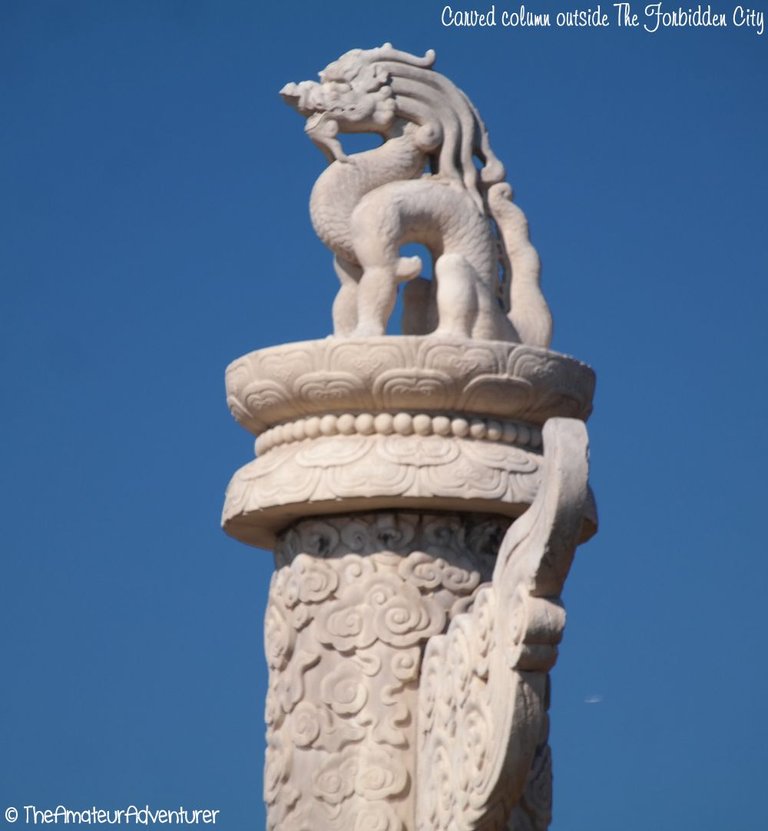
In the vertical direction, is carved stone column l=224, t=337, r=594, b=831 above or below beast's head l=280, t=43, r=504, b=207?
below

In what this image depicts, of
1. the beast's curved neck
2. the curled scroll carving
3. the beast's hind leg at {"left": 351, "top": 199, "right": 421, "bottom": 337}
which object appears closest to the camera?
the curled scroll carving

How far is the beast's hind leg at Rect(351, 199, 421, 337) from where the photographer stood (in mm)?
7270

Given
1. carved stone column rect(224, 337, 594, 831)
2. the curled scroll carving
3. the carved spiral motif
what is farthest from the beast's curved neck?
the curled scroll carving

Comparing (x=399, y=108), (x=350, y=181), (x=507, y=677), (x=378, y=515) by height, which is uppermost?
(x=399, y=108)

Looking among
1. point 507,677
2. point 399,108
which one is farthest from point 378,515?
point 399,108

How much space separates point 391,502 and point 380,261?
37.1 inches

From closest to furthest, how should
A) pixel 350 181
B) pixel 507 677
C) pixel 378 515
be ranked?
pixel 507 677 → pixel 378 515 → pixel 350 181

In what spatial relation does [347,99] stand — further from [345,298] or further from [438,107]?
[345,298]

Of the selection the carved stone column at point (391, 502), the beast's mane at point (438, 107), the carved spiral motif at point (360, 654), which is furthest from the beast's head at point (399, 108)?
the carved spiral motif at point (360, 654)

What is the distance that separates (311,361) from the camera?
22.8ft

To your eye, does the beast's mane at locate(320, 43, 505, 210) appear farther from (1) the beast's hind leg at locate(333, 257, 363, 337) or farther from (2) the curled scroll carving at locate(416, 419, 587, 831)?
(2) the curled scroll carving at locate(416, 419, 587, 831)

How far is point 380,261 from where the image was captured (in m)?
7.31

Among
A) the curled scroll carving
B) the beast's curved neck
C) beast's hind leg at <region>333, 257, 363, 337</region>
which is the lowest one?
the curled scroll carving

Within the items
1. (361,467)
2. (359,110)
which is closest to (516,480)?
(361,467)
